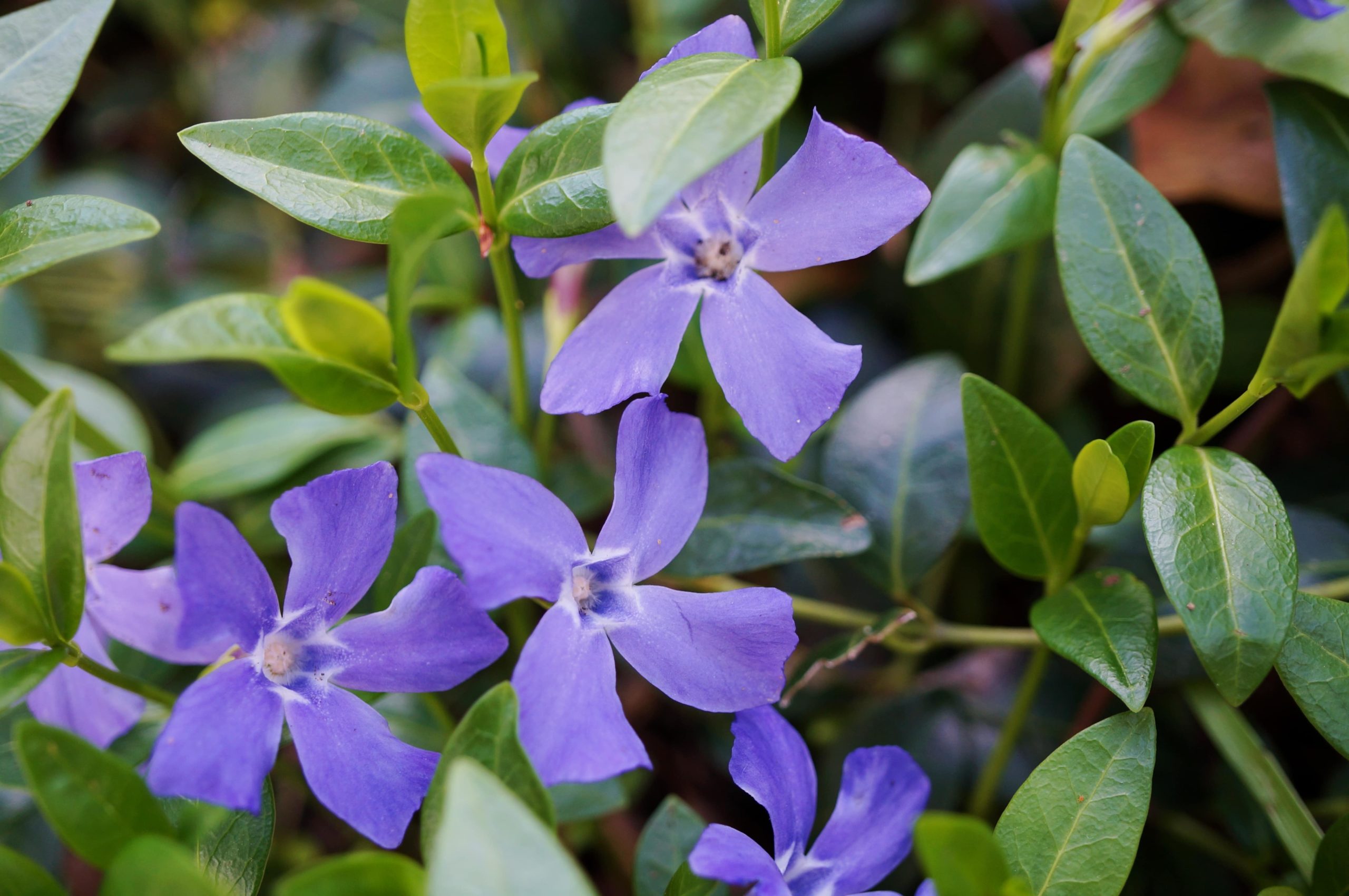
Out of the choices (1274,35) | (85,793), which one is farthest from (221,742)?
(1274,35)

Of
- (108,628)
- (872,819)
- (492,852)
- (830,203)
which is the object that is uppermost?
(830,203)

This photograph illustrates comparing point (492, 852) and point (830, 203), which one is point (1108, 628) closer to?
point (830, 203)

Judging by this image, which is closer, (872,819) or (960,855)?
(960,855)

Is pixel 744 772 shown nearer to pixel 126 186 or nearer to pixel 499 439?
pixel 499 439

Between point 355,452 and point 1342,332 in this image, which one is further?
point 355,452

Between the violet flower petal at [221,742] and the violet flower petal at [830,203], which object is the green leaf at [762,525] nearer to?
the violet flower petal at [830,203]

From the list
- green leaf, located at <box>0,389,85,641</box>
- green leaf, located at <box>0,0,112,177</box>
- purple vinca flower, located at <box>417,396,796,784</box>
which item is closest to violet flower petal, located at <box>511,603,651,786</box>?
purple vinca flower, located at <box>417,396,796,784</box>

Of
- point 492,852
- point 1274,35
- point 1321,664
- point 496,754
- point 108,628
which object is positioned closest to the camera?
point 492,852

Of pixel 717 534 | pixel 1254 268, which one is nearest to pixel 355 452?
pixel 717 534
